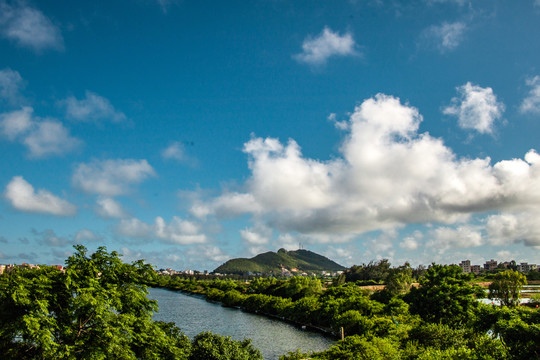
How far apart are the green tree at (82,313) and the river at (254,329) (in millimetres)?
28958

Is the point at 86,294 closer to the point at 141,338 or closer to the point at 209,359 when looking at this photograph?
the point at 141,338

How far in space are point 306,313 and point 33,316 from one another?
A: 67.8 metres

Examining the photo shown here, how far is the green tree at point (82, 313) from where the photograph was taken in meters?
17.5

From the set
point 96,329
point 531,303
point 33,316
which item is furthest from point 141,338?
point 531,303

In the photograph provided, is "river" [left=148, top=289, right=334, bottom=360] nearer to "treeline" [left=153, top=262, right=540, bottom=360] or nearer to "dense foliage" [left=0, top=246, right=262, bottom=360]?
"treeline" [left=153, top=262, right=540, bottom=360]

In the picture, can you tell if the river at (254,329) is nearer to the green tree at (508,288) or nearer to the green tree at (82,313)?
the green tree at (82,313)

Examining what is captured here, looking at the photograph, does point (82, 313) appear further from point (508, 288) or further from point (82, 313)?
point (508, 288)

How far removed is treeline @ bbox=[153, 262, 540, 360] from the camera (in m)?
28.0

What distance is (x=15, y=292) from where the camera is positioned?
17.2 metres

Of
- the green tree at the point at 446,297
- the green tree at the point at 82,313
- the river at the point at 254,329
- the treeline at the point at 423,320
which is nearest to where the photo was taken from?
the green tree at the point at 82,313

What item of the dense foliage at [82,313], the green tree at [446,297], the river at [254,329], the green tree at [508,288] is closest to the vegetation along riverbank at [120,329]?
the dense foliage at [82,313]

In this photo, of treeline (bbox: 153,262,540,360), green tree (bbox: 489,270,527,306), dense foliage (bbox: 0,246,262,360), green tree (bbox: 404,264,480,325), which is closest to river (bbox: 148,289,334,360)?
treeline (bbox: 153,262,540,360)

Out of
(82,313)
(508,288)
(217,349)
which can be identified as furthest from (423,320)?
(82,313)

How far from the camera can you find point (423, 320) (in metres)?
53.0
